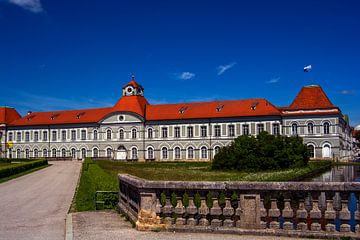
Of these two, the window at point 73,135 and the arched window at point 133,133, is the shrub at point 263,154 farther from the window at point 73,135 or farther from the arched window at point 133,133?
the window at point 73,135

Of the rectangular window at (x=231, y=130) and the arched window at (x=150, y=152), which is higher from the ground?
the rectangular window at (x=231, y=130)

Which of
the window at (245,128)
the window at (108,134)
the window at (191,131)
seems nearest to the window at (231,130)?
the window at (245,128)

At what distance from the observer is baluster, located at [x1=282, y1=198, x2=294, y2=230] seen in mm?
7145

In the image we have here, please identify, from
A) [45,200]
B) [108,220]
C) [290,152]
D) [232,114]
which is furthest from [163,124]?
[108,220]

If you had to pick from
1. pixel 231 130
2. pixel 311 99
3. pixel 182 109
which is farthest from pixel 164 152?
pixel 311 99

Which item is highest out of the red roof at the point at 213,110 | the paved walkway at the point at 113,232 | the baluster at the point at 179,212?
the red roof at the point at 213,110

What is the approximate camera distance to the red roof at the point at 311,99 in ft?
175

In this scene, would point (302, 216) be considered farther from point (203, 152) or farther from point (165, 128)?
point (165, 128)

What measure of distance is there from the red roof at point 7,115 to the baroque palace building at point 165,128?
0.18 m

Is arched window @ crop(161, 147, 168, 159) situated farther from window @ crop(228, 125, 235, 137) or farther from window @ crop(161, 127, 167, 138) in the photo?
window @ crop(228, 125, 235, 137)

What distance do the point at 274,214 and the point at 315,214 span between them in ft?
2.35

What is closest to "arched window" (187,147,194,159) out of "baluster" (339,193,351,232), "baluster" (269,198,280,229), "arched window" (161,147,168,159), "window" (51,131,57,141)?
"arched window" (161,147,168,159)

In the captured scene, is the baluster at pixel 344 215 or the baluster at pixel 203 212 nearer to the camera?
the baluster at pixel 344 215

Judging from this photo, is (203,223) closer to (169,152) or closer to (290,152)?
(290,152)
